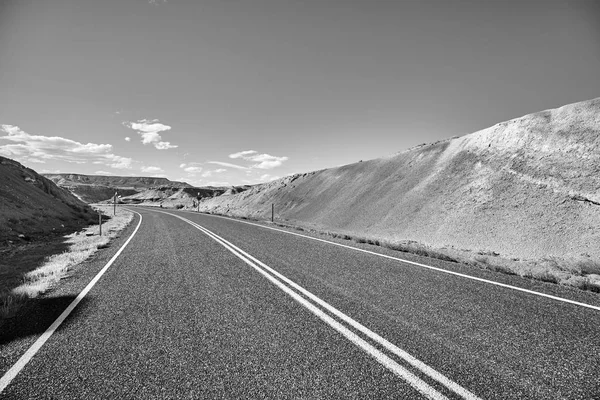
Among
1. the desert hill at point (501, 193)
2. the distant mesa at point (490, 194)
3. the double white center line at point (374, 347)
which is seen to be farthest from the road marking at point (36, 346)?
the desert hill at point (501, 193)

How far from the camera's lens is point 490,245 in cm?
1803

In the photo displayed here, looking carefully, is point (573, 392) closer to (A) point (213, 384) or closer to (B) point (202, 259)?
(A) point (213, 384)

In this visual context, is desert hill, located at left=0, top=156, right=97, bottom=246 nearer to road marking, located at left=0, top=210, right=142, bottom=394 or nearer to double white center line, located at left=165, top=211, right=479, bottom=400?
road marking, located at left=0, top=210, right=142, bottom=394

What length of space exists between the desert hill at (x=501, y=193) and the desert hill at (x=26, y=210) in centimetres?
2529

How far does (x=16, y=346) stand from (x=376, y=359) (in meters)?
4.25

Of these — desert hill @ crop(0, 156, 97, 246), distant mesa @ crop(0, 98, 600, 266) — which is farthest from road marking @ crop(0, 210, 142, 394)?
distant mesa @ crop(0, 98, 600, 266)

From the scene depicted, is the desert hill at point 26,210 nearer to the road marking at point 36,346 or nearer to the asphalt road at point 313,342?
the road marking at point 36,346

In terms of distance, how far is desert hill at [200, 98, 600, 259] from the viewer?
16.5 m

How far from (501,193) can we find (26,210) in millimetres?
35282

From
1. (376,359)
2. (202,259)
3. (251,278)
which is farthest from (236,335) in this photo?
(202,259)

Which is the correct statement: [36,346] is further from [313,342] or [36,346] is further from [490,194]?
[490,194]

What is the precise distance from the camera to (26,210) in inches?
746

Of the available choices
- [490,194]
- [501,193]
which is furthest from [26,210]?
[501,193]

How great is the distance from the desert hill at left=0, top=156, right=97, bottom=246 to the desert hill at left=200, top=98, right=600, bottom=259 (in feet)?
83.0
